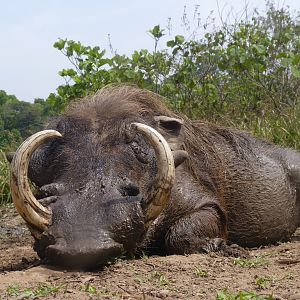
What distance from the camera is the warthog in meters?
4.39

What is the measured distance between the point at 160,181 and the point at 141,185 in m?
0.36

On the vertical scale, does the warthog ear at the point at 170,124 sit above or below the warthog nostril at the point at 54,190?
above

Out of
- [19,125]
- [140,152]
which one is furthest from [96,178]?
[19,125]

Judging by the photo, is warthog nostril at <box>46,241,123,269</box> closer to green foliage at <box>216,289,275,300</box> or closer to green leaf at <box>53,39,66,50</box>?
green foliage at <box>216,289,275,300</box>

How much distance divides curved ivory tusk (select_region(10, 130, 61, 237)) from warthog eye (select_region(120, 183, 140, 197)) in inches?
19.7

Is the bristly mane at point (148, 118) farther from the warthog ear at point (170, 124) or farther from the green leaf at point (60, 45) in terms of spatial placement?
the green leaf at point (60, 45)

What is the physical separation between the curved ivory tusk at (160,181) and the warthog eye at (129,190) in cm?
11

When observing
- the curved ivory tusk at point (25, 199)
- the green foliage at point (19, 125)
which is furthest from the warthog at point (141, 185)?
the green foliage at point (19, 125)

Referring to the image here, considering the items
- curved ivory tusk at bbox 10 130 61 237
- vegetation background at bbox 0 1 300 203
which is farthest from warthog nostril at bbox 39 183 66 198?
vegetation background at bbox 0 1 300 203

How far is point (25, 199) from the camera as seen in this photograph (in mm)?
4453

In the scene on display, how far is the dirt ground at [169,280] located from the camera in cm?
364

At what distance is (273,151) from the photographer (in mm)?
7047

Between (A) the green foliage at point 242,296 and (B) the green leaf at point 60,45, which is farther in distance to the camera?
(B) the green leaf at point 60,45

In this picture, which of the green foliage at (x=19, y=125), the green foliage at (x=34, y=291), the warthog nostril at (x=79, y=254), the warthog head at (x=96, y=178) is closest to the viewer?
the green foliage at (x=34, y=291)
